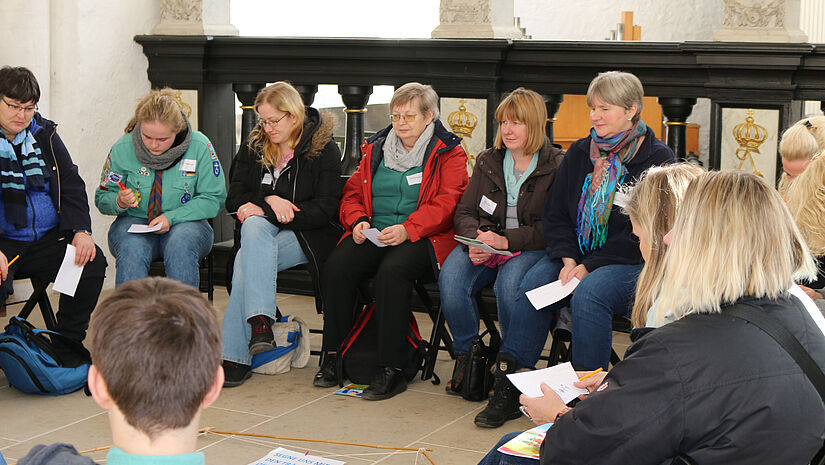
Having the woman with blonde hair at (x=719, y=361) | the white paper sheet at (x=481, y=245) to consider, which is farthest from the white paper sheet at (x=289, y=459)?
the woman with blonde hair at (x=719, y=361)

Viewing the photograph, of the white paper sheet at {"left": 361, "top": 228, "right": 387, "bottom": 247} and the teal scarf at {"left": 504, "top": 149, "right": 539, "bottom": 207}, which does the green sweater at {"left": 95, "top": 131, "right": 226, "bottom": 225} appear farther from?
the teal scarf at {"left": 504, "top": 149, "right": 539, "bottom": 207}

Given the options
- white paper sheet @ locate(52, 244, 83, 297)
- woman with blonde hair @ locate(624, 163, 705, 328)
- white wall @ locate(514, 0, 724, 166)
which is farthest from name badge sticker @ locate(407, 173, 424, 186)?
white wall @ locate(514, 0, 724, 166)

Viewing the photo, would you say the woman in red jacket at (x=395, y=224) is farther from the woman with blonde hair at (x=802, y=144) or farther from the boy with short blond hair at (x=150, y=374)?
the boy with short blond hair at (x=150, y=374)

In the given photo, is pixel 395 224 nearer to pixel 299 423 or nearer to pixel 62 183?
pixel 299 423

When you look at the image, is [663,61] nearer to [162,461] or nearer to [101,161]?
[101,161]

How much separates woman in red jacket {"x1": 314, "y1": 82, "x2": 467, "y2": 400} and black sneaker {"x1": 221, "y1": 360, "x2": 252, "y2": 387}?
318mm

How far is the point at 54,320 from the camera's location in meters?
4.52

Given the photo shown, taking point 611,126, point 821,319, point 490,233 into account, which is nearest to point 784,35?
point 611,126

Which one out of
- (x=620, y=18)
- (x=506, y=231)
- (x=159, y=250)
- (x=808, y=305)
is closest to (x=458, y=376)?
(x=506, y=231)

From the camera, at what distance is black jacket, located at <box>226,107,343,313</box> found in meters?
4.54

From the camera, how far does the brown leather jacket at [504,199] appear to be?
4.22 meters

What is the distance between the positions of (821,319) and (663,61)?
10.3 ft

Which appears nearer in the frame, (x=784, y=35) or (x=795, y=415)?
(x=795, y=415)

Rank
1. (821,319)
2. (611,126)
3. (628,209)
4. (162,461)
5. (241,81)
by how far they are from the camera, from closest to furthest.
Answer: (162,461) → (821,319) → (628,209) → (611,126) → (241,81)
